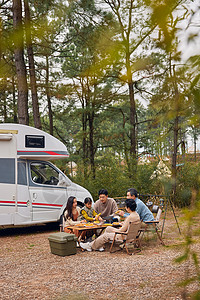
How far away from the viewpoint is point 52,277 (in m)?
5.38

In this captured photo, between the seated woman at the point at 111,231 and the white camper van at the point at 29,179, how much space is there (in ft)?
8.09

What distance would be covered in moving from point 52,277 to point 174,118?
4.83 meters

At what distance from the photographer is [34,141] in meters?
9.62

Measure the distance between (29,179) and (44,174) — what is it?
19.7 inches

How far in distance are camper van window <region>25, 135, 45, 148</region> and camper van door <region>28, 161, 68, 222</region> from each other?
451 mm

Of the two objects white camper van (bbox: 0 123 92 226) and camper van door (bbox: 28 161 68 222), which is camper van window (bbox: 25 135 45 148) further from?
camper van door (bbox: 28 161 68 222)

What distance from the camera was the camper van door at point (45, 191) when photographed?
372 inches

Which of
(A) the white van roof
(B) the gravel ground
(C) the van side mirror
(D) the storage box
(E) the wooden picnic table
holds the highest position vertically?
(A) the white van roof

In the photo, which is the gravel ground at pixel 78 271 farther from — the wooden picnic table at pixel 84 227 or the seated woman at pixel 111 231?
the wooden picnic table at pixel 84 227

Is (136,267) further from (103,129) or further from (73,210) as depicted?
(103,129)

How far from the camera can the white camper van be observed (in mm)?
9148

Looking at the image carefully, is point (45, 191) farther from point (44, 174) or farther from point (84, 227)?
point (84, 227)

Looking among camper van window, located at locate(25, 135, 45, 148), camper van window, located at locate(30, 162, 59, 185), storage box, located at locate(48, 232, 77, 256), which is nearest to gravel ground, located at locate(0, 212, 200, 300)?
storage box, located at locate(48, 232, 77, 256)

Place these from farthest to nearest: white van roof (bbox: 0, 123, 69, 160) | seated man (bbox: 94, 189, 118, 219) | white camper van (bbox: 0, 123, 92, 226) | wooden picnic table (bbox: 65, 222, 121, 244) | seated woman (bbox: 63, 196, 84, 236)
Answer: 1. white van roof (bbox: 0, 123, 69, 160)
2. white camper van (bbox: 0, 123, 92, 226)
3. seated man (bbox: 94, 189, 118, 219)
4. seated woman (bbox: 63, 196, 84, 236)
5. wooden picnic table (bbox: 65, 222, 121, 244)
